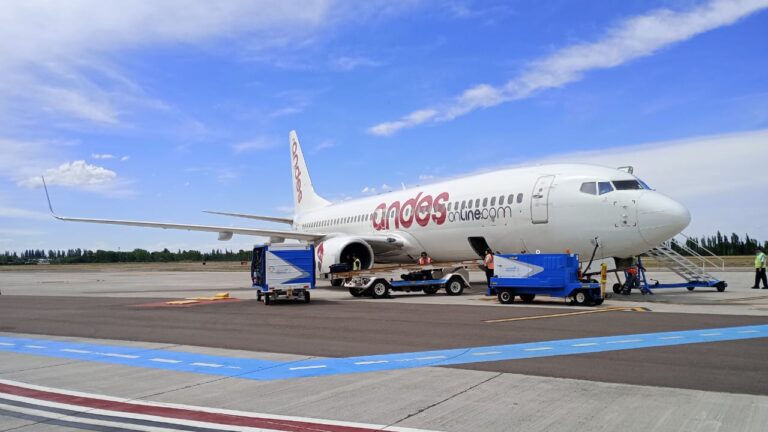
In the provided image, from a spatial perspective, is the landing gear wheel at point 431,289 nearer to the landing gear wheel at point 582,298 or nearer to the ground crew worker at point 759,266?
the landing gear wheel at point 582,298

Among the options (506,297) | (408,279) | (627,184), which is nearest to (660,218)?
(627,184)

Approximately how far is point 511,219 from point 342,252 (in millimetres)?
7137

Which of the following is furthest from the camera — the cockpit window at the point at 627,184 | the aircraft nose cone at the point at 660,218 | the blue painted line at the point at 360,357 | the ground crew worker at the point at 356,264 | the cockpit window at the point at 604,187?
the ground crew worker at the point at 356,264

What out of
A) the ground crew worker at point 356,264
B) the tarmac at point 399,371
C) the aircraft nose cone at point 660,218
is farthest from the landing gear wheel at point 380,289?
the aircraft nose cone at point 660,218

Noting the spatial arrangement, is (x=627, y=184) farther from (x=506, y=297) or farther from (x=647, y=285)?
(x=506, y=297)

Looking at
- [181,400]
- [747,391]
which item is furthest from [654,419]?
[181,400]

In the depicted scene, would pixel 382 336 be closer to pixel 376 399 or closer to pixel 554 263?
pixel 376 399

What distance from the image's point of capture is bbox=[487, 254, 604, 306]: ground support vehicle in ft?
53.2

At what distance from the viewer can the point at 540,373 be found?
748 cm

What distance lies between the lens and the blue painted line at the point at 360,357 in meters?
8.20

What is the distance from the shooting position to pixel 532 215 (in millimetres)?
19188

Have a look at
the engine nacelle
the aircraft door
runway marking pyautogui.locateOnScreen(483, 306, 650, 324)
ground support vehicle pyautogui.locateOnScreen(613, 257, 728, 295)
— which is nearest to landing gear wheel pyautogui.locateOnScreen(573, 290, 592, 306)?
runway marking pyautogui.locateOnScreen(483, 306, 650, 324)

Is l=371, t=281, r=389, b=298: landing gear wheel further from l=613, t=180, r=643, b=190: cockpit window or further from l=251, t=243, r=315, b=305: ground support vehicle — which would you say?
l=613, t=180, r=643, b=190: cockpit window

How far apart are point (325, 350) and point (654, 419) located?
5465mm
